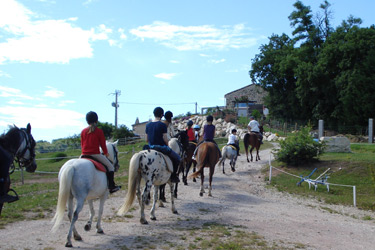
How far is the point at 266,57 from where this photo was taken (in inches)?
2026

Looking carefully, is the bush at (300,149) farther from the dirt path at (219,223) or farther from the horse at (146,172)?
the horse at (146,172)

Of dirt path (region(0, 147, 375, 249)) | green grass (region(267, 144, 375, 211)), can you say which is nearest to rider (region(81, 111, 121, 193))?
dirt path (region(0, 147, 375, 249))

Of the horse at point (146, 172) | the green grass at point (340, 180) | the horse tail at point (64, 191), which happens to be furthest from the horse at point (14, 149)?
the green grass at point (340, 180)

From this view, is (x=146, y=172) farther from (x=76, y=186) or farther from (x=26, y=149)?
(x=26, y=149)

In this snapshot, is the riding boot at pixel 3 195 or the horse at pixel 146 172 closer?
the riding boot at pixel 3 195

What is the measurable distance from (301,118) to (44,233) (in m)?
44.1

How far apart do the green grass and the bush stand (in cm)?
44

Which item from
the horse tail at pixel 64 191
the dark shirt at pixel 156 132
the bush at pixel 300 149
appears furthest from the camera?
the bush at pixel 300 149

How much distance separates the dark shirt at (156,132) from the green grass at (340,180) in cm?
856

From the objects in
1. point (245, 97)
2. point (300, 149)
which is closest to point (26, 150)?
point (300, 149)

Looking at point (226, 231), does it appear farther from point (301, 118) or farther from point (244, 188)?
point (301, 118)

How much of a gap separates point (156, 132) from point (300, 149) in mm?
12247

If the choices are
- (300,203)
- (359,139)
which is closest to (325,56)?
(359,139)

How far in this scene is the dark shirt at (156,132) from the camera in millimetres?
9555
